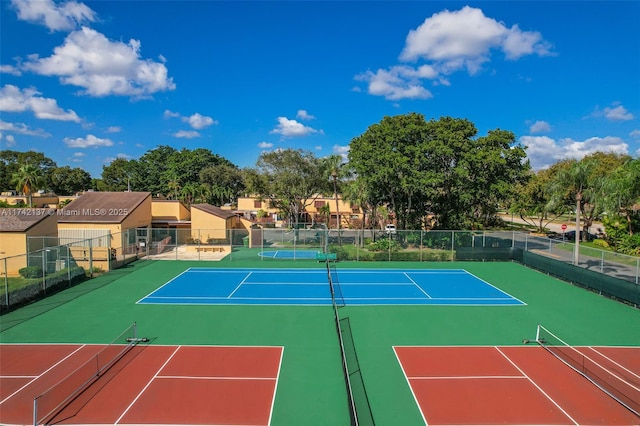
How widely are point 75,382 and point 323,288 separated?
13.3m

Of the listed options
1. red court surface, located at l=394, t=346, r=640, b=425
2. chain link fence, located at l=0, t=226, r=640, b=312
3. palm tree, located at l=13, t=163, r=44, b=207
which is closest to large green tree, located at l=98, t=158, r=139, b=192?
palm tree, located at l=13, t=163, r=44, b=207

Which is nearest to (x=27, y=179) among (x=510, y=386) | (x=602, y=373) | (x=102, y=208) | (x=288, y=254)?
(x=102, y=208)

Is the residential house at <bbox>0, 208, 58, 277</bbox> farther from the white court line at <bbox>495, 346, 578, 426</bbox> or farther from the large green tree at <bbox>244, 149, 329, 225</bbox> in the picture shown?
the white court line at <bbox>495, 346, 578, 426</bbox>

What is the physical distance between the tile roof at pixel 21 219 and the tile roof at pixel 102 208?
4103 millimetres

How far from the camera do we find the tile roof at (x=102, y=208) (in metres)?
30.7

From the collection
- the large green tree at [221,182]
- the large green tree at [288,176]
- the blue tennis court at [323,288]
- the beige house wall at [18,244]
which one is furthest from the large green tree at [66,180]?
the blue tennis court at [323,288]

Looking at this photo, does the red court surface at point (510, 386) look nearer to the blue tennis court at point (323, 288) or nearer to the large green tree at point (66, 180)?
the blue tennis court at point (323, 288)

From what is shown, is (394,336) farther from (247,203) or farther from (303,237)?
(247,203)

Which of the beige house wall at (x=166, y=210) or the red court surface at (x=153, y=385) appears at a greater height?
the beige house wall at (x=166, y=210)

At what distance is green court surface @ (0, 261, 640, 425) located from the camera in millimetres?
10344

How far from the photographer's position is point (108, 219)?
99.6 ft

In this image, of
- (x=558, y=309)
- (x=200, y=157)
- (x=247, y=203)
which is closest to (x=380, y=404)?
(x=558, y=309)

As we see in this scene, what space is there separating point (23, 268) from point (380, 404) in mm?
21127

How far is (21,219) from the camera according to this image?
24.6 metres
